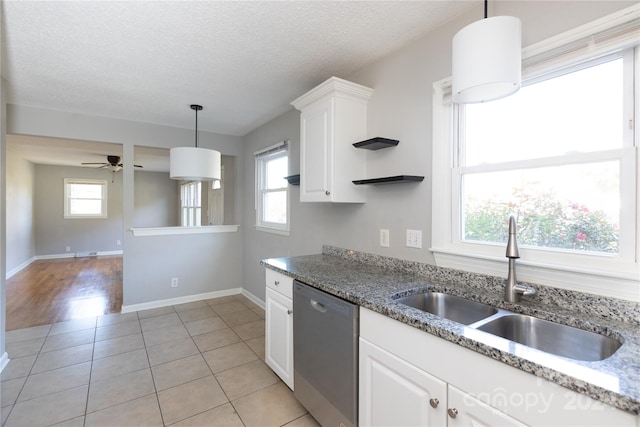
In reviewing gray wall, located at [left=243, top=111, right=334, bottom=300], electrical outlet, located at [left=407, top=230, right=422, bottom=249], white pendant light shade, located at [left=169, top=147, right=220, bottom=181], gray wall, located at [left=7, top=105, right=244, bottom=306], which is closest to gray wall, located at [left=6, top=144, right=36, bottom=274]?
gray wall, located at [left=7, top=105, right=244, bottom=306]

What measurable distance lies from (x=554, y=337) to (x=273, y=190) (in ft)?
10.2

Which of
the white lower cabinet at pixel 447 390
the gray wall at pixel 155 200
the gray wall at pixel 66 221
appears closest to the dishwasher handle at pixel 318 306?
the white lower cabinet at pixel 447 390

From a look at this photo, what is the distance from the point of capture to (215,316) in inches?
141

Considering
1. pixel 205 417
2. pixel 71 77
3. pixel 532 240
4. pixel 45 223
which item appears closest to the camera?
pixel 532 240

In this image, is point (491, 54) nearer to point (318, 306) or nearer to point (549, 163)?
point (549, 163)

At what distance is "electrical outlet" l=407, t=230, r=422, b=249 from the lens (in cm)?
188

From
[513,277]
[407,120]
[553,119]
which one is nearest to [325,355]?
[513,277]

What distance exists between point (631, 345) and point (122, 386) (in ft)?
9.47

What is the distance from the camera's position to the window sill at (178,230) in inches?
150

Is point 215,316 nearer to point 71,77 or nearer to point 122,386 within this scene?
point 122,386

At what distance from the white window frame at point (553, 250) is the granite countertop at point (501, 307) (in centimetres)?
6

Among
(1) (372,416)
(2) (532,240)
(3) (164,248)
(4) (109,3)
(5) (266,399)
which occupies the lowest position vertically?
(5) (266,399)

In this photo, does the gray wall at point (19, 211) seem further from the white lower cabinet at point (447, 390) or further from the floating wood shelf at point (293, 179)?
the white lower cabinet at point (447, 390)

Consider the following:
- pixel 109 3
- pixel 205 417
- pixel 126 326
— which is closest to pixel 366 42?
pixel 109 3
